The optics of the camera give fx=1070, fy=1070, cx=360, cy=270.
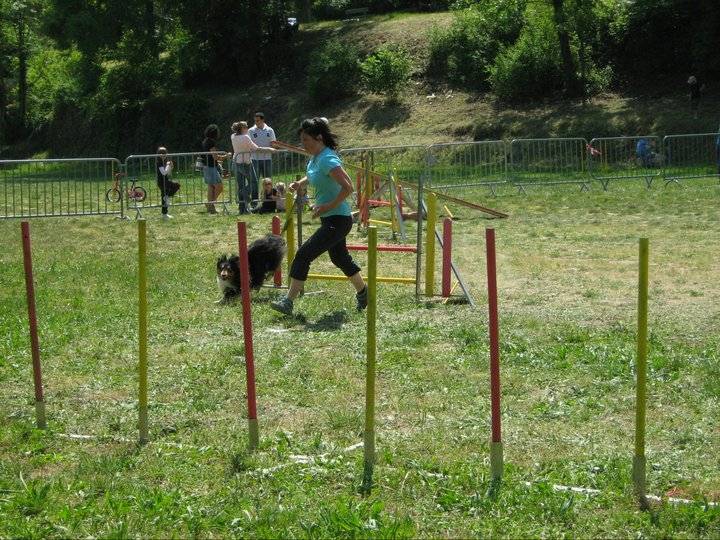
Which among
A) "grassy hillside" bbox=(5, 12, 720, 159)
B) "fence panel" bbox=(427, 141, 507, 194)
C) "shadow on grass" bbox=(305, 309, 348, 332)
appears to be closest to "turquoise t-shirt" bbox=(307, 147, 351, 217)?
"shadow on grass" bbox=(305, 309, 348, 332)

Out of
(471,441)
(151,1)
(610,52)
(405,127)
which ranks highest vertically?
(151,1)

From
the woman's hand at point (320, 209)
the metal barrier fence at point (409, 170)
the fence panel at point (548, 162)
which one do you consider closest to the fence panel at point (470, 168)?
the metal barrier fence at point (409, 170)

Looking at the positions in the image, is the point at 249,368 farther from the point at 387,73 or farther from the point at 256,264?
the point at 387,73

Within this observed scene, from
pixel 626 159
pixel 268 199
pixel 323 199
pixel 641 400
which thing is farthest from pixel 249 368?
pixel 626 159

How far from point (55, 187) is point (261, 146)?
4.11 metres

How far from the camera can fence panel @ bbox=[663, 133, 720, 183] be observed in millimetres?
24734

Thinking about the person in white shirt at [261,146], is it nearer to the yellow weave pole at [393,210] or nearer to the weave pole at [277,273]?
the yellow weave pole at [393,210]

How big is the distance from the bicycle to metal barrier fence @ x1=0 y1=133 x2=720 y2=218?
0.06 feet

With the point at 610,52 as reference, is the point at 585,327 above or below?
below

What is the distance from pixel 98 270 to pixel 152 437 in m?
7.04

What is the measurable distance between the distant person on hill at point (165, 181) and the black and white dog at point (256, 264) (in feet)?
26.8

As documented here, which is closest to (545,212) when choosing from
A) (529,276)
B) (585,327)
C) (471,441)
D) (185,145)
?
(529,276)

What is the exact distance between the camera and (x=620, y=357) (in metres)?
7.88

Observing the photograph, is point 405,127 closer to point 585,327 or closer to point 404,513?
point 585,327
